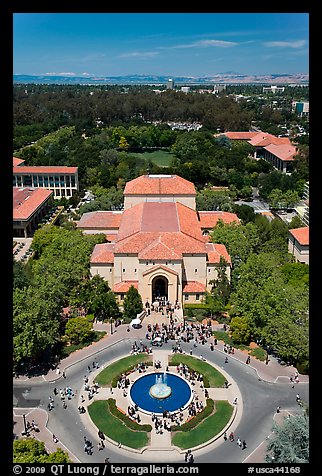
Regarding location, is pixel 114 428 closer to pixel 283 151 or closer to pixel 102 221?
Result: pixel 102 221

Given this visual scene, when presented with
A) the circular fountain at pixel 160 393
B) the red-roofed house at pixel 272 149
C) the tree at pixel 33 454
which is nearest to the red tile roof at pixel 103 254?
the circular fountain at pixel 160 393

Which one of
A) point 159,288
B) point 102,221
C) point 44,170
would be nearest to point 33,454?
point 159,288

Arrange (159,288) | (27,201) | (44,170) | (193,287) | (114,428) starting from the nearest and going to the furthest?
1. (114,428)
2. (193,287)
3. (159,288)
4. (27,201)
5. (44,170)

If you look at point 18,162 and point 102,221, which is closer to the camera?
point 102,221

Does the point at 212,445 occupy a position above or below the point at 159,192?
below

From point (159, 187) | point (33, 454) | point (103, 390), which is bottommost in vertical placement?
point (103, 390)

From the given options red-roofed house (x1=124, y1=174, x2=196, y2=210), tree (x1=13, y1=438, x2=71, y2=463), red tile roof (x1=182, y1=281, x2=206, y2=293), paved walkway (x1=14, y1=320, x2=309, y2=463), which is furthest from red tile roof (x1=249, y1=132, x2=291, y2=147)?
tree (x1=13, y1=438, x2=71, y2=463)

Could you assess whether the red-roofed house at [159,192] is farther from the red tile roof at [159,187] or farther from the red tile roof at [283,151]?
the red tile roof at [283,151]
